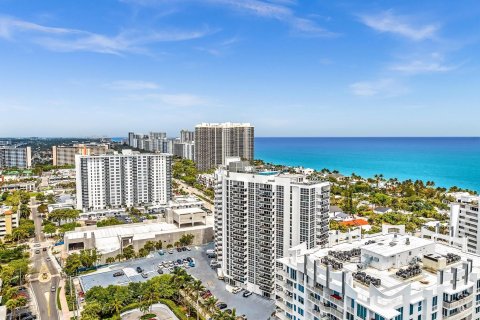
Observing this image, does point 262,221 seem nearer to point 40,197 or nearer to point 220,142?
point 40,197

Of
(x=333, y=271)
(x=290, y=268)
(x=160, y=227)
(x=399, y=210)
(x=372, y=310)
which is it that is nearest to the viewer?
(x=372, y=310)

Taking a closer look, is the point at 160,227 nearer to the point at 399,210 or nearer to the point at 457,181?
the point at 399,210

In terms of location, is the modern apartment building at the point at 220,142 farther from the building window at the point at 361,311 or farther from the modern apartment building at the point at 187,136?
the building window at the point at 361,311

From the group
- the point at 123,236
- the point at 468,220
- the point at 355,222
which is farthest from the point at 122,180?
the point at 468,220

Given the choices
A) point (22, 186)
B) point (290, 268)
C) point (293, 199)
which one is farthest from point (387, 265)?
point (22, 186)

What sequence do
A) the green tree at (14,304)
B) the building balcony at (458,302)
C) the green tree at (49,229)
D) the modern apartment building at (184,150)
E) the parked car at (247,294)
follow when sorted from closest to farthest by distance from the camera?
the building balcony at (458,302), the green tree at (14,304), the parked car at (247,294), the green tree at (49,229), the modern apartment building at (184,150)

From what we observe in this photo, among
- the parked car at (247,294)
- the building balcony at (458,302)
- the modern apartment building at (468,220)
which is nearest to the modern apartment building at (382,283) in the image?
the building balcony at (458,302)
